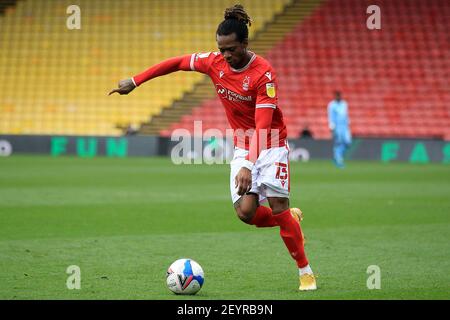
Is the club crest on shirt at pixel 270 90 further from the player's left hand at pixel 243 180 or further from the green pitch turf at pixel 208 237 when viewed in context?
the green pitch turf at pixel 208 237

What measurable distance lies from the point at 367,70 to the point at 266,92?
24.0 meters

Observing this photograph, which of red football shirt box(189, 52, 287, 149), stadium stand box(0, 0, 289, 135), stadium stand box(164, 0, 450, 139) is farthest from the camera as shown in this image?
stadium stand box(0, 0, 289, 135)

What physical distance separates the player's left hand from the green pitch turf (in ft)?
2.50

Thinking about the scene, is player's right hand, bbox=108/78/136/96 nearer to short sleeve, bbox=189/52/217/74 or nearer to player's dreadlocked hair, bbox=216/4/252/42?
short sleeve, bbox=189/52/217/74

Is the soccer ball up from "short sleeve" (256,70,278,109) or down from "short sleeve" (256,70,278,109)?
down

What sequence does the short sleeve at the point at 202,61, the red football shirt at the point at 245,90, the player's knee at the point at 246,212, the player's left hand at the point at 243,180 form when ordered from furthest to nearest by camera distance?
the short sleeve at the point at 202,61
the player's knee at the point at 246,212
the red football shirt at the point at 245,90
the player's left hand at the point at 243,180

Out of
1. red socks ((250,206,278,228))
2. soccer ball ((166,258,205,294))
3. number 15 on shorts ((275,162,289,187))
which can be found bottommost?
soccer ball ((166,258,205,294))

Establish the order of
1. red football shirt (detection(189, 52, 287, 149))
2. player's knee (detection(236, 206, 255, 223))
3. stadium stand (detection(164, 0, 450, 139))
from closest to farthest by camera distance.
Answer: red football shirt (detection(189, 52, 287, 149))
player's knee (detection(236, 206, 255, 223))
stadium stand (detection(164, 0, 450, 139))

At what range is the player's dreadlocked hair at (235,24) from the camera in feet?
21.7

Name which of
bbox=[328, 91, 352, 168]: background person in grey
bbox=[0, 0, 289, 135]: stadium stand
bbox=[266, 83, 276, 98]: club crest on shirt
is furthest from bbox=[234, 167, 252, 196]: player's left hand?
bbox=[0, 0, 289, 135]: stadium stand

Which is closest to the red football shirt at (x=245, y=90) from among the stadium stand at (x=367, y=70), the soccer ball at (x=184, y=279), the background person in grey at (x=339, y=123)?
the soccer ball at (x=184, y=279)

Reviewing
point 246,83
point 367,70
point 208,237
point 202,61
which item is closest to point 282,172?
point 246,83

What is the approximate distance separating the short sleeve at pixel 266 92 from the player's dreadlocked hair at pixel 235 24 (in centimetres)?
34

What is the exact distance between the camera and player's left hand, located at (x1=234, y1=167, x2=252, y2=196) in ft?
21.0
